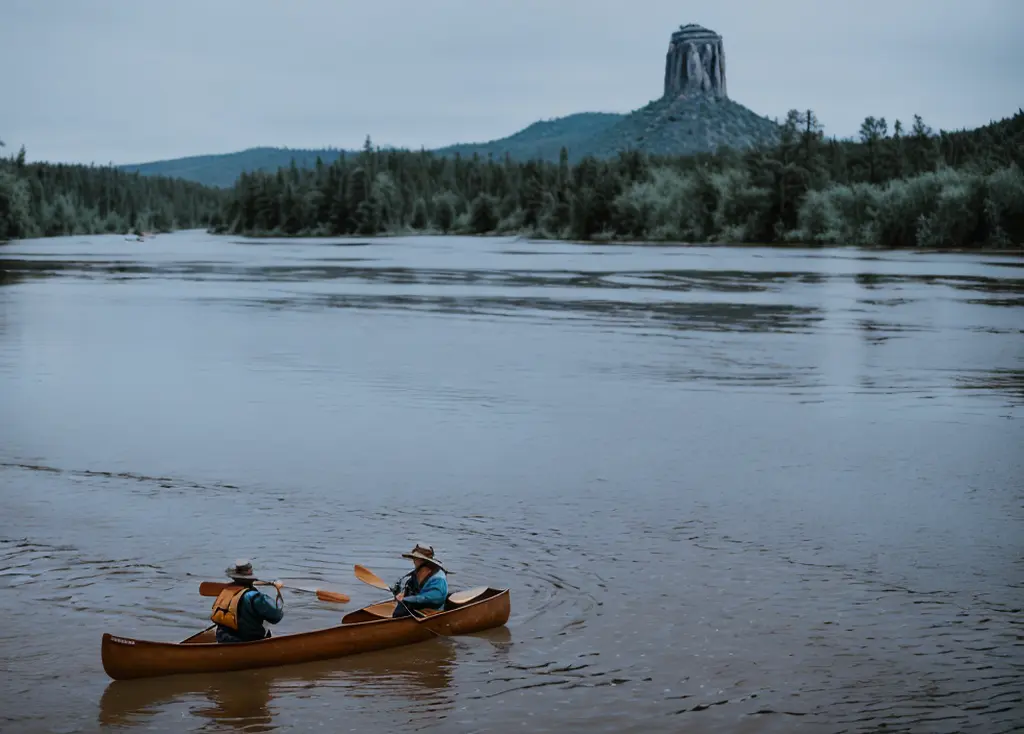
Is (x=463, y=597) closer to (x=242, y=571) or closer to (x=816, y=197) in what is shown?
(x=242, y=571)

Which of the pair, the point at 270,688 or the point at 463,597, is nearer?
the point at 270,688

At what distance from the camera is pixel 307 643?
13125mm

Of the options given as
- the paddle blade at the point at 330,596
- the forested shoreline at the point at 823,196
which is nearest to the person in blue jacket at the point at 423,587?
the paddle blade at the point at 330,596

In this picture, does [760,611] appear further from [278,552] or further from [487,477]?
[487,477]

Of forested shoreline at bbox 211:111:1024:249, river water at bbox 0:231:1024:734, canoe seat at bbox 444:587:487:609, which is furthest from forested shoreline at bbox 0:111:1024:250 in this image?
canoe seat at bbox 444:587:487:609

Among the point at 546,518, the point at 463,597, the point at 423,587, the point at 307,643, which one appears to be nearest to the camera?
the point at 307,643

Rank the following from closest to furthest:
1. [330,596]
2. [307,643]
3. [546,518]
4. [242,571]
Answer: [242,571], [307,643], [330,596], [546,518]

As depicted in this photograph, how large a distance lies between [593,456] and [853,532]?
6563 mm

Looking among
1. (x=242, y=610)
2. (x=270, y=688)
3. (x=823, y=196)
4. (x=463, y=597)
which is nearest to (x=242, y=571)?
(x=242, y=610)

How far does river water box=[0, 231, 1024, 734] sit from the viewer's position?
12680 mm

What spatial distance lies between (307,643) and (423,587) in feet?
5.00

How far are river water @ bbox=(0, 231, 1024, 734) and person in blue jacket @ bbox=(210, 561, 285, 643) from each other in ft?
1.74

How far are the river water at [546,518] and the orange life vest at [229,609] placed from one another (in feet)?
2.07

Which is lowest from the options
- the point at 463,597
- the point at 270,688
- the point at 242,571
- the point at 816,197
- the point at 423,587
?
the point at 270,688
